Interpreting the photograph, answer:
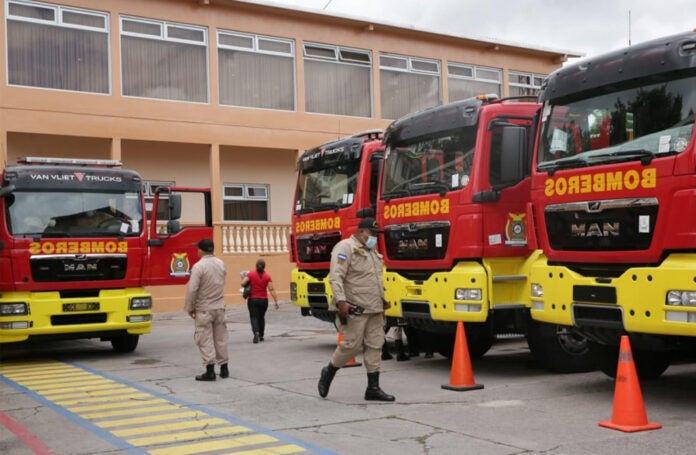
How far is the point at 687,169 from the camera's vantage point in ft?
22.6

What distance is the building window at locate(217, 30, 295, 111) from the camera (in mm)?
22281

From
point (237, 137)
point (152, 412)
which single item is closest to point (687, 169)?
point (152, 412)

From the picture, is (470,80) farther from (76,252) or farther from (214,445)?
(214,445)

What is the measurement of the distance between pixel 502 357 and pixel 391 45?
48.6 ft

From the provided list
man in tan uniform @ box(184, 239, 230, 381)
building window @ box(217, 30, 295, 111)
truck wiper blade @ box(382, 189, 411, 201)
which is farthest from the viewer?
building window @ box(217, 30, 295, 111)

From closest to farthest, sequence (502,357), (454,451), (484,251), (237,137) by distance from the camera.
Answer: (454,451) < (484,251) < (502,357) < (237,137)

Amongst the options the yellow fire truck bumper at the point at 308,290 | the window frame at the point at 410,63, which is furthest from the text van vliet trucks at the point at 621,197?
the window frame at the point at 410,63

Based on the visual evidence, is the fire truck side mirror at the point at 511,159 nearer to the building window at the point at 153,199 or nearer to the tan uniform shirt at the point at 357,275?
the tan uniform shirt at the point at 357,275

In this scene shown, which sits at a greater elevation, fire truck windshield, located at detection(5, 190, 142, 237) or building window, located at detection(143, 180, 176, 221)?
building window, located at detection(143, 180, 176, 221)

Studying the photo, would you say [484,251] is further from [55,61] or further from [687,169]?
[55,61]

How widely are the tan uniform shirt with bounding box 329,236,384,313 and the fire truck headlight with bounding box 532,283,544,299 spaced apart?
Result: 1511mm

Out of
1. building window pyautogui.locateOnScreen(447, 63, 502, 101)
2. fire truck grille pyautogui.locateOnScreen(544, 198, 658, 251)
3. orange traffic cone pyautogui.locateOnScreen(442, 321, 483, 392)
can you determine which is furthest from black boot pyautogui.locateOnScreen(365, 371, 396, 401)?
building window pyautogui.locateOnScreen(447, 63, 502, 101)

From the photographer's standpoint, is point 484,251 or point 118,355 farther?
point 118,355

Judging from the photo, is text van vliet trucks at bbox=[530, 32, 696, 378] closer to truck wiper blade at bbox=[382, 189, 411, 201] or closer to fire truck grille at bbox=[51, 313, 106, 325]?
truck wiper blade at bbox=[382, 189, 411, 201]
